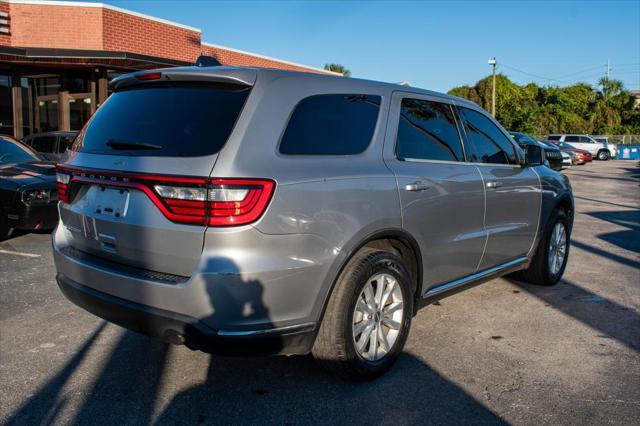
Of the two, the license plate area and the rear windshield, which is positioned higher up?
the rear windshield

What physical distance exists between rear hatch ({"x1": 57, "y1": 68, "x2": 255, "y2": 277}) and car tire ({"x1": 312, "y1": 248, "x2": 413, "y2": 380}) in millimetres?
878

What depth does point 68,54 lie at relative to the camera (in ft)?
52.0

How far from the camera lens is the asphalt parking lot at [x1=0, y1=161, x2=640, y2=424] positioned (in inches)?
122

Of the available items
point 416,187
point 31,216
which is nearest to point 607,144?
point 31,216

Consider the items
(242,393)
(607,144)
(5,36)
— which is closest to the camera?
(242,393)

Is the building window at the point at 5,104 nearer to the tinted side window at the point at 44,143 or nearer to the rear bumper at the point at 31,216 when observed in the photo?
the tinted side window at the point at 44,143

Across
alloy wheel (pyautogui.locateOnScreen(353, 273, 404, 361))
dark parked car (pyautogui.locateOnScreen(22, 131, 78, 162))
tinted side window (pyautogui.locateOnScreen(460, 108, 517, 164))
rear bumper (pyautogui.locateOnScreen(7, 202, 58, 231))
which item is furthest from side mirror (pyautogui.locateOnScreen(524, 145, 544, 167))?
dark parked car (pyautogui.locateOnScreen(22, 131, 78, 162))

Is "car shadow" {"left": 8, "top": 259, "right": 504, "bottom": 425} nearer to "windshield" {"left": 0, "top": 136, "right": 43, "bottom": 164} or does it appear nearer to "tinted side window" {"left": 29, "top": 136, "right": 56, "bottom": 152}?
"windshield" {"left": 0, "top": 136, "right": 43, "bottom": 164}

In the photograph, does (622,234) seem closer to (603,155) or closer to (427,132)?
(427,132)

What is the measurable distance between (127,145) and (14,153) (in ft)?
20.4

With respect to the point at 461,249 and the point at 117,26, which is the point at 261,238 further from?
the point at 117,26

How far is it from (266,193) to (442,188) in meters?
1.60

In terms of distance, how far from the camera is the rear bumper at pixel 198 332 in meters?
2.82

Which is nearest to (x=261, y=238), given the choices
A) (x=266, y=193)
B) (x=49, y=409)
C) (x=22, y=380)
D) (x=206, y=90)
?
(x=266, y=193)
